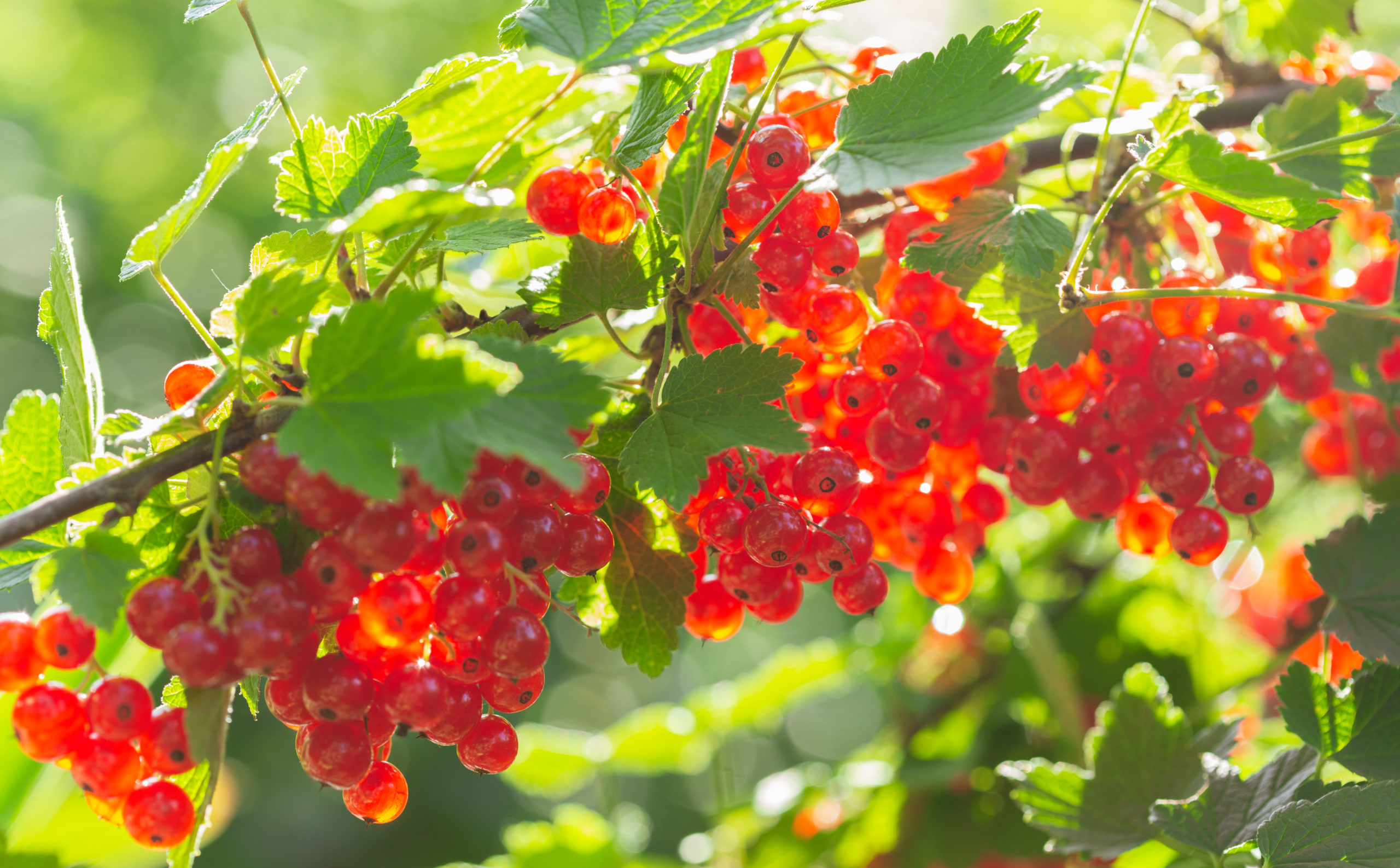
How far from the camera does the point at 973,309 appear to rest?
3.11 feet

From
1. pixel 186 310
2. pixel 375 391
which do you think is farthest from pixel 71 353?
pixel 375 391

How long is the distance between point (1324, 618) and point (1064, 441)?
34 centimetres

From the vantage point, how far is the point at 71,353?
0.75 metres

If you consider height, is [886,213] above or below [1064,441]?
above

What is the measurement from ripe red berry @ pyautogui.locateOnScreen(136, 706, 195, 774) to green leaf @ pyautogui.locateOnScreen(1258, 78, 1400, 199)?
1.07 metres

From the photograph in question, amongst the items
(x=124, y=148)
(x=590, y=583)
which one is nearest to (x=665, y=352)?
(x=590, y=583)

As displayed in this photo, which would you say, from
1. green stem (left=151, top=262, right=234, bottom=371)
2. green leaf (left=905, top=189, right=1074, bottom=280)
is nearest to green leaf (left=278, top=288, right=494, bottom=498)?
green stem (left=151, top=262, right=234, bottom=371)

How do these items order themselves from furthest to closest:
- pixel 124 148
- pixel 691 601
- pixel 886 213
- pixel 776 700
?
1. pixel 124 148
2. pixel 776 700
3. pixel 886 213
4. pixel 691 601

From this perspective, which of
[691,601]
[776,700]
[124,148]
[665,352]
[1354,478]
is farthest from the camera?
[124,148]

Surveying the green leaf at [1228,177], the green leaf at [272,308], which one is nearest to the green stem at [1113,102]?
the green leaf at [1228,177]

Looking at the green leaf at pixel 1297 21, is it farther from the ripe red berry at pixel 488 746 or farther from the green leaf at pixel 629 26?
the ripe red berry at pixel 488 746

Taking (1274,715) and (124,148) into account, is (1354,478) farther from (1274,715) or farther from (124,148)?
(124,148)

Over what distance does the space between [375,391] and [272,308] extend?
0.11m

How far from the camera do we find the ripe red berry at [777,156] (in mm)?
Result: 792
